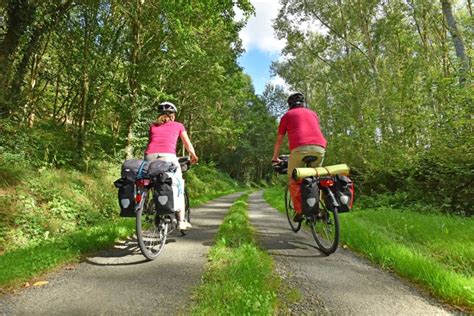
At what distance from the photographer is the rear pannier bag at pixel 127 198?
4230 millimetres

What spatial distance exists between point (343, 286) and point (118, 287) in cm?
235

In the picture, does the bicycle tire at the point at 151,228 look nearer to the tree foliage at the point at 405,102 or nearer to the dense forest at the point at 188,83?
the dense forest at the point at 188,83

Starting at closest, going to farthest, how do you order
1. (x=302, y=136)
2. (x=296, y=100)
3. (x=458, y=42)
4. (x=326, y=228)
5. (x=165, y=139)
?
(x=326, y=228)
(x=165, y=139)
(x=302, y=136)
(x=296, y=100)
(x=458, y=42)

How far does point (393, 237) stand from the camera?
5.52 m

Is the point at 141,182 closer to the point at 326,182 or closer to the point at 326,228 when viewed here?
the point at 326,182

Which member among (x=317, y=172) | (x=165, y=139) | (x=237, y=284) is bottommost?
(x=237, y=284)

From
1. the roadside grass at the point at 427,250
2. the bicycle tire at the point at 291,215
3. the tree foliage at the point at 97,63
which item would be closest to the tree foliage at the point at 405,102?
the roadside grass at the point at 427,250

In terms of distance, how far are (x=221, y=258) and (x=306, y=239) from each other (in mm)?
2173

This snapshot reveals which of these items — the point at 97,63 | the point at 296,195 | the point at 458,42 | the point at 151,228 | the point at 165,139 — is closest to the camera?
the point at 151,228

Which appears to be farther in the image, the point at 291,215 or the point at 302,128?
the point at 291,215

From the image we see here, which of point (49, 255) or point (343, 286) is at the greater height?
point (49, 255)

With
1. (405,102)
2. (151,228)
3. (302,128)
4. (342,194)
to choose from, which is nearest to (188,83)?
(405,102)

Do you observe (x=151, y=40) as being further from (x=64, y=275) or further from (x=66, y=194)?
(x=64, y=275)

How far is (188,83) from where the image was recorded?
19.6m
